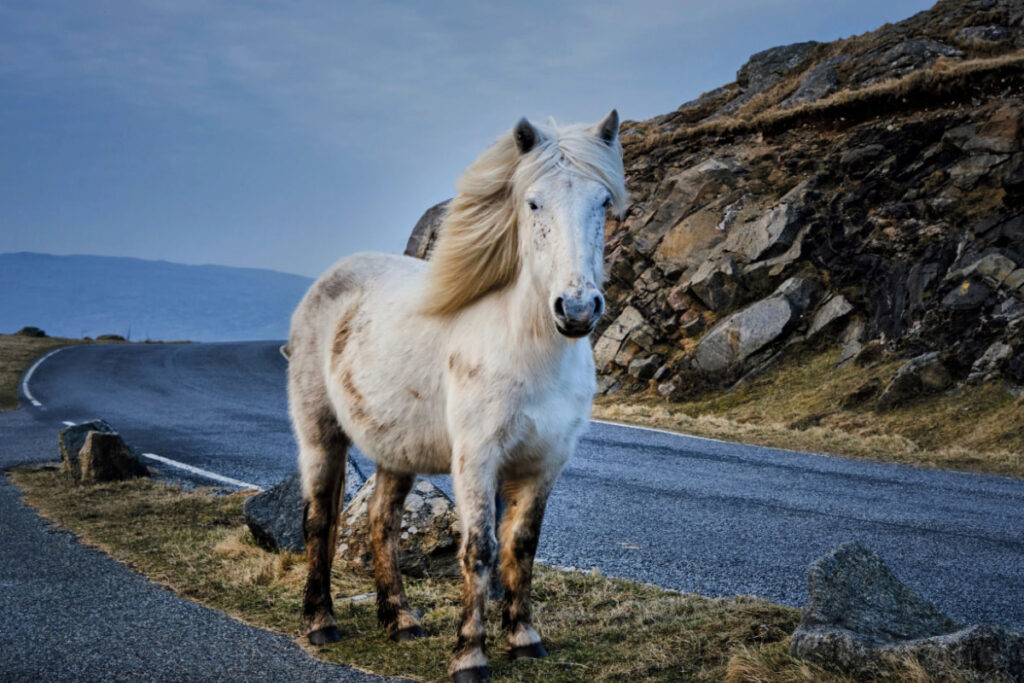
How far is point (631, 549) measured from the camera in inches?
269

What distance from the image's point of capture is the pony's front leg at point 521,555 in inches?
157

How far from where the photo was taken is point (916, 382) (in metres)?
15.3

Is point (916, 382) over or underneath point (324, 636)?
over

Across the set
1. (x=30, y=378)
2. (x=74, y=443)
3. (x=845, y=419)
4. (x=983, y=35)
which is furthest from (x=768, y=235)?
(x=30, y=378)

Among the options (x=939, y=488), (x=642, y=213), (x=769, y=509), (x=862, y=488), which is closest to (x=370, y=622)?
(x=769, y=509)

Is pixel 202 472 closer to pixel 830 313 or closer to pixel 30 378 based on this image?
pixel 830 313

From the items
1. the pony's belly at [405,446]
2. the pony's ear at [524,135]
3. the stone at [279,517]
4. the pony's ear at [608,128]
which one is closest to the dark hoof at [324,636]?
the pony's belly at [405,446]

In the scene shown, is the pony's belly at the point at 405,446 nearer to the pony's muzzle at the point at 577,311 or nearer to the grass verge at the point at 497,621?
the grass verge at the point at 497,621

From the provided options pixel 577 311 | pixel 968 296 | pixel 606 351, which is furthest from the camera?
pixel 606 351

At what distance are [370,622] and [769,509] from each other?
4901 mm

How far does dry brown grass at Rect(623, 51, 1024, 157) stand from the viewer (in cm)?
2117

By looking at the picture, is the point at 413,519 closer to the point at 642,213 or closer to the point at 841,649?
the point at 841,649

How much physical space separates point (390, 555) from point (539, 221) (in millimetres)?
2199

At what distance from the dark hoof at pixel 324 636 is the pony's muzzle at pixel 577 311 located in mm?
2269
